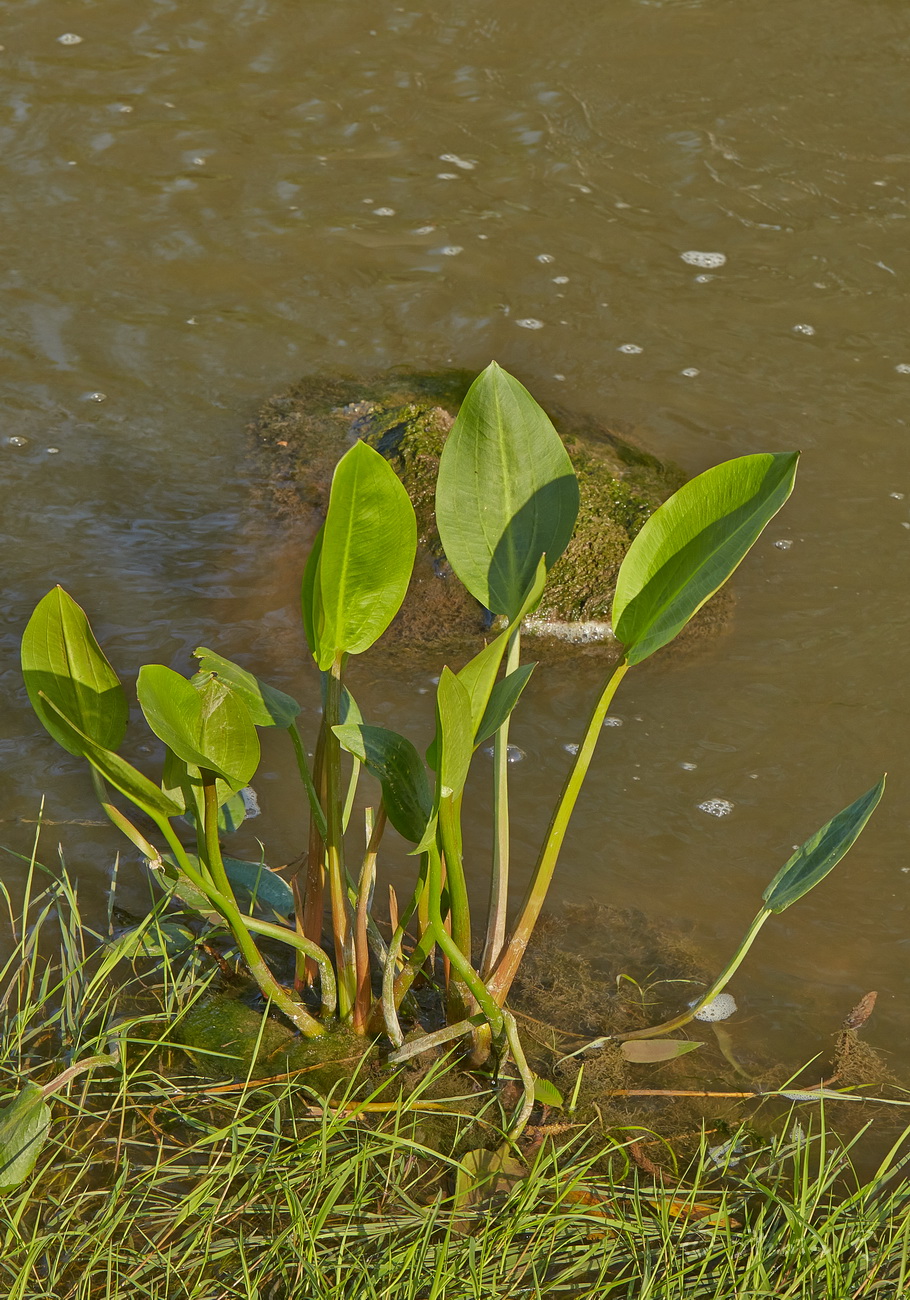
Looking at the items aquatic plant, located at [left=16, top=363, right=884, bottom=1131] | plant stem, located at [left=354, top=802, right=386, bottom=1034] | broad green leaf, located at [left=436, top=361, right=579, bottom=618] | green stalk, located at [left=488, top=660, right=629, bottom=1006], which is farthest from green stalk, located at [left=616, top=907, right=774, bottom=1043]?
broad green leaf, located at [left=436, top=361, right=579, bottom=618]

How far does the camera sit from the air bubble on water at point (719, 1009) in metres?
2.00

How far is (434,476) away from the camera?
2.99m

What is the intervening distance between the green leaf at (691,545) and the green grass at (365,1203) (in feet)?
2.38

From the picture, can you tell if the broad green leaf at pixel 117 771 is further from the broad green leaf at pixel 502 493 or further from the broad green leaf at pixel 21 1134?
the broad green leaf at pixel 502 493

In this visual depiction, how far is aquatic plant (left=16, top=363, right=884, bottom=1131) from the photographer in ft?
4.68

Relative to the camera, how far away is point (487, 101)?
5152 mm

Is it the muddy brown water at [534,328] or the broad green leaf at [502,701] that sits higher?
the broad green leaf at [502,701]

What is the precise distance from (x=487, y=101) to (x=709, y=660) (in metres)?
3.43

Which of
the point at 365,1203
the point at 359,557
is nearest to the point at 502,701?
A: the point at 359,557

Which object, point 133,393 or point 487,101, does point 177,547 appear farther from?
point 487,101

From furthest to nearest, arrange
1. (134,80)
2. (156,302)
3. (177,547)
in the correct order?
(134,80), (156,302), (177,547)

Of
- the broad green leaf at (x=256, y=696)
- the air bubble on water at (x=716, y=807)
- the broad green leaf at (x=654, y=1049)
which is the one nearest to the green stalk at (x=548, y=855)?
the broad green leaf at (x=654, y=1049)

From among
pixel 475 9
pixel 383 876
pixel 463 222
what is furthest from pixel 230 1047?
pixel 475 9

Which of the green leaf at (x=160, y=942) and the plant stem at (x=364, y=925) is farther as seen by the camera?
the green leaf at (x=160, y=942)
